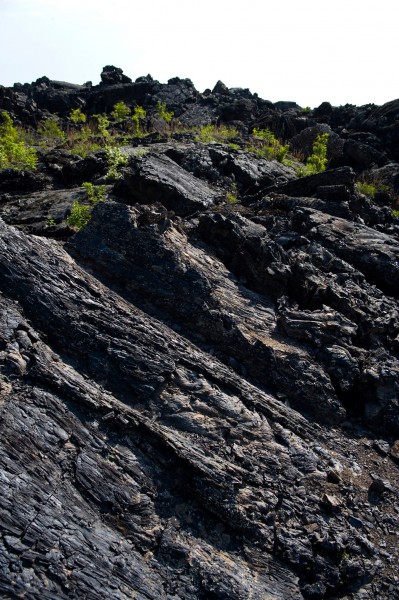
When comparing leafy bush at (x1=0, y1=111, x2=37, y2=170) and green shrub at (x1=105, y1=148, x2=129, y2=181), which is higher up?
green shrub at (x1=105, y1=148, x2=129, y2=181)

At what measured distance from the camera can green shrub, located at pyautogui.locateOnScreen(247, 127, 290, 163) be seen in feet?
64.0

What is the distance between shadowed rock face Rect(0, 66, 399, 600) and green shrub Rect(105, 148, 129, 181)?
2.71m

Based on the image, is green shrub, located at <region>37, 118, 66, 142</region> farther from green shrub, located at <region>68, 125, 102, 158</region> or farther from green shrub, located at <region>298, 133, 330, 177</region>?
green shrub, located at <region>298, 133, 330, 177</region>

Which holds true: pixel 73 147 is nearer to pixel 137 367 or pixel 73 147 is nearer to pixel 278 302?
pixel 278 302

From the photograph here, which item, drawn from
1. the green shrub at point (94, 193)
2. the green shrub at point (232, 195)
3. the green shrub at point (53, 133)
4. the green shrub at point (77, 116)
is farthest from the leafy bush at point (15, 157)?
the green shrub at point (77, 116)

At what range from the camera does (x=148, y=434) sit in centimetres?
688

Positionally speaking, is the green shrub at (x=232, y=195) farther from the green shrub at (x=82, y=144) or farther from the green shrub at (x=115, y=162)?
the green shrub at (x=82, y=144)

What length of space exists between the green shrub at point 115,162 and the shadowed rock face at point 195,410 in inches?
107

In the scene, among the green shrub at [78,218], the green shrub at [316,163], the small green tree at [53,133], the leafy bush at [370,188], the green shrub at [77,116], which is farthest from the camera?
the green shrub at [77,116]

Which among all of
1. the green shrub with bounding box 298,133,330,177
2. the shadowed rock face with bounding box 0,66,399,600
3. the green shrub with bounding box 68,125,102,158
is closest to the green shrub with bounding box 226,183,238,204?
the shadowed rock face with bounding box 0,66,399,600

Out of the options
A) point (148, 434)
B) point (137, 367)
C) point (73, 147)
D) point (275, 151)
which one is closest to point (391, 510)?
point (148, 434)

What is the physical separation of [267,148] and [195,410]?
50.9 ft

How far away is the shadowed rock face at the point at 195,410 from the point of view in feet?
19.1

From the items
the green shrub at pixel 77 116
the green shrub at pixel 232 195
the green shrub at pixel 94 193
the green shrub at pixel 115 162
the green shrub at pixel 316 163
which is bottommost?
the green shrub at pixel 94 193
